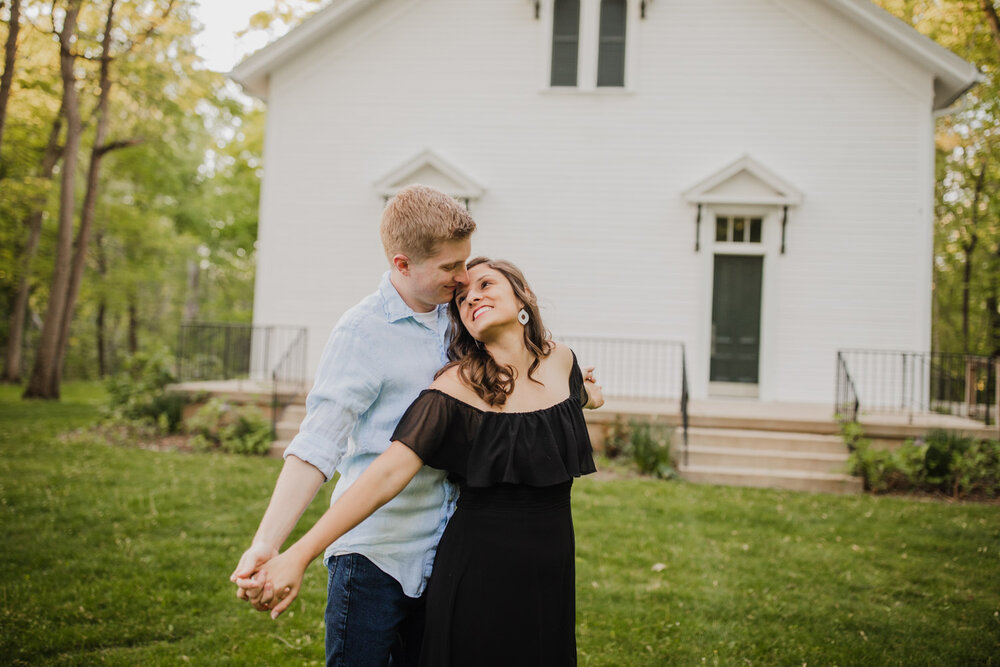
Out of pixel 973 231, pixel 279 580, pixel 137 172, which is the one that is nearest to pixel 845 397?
pixel 279 580

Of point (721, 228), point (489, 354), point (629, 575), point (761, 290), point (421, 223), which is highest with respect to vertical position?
point (721, 228)

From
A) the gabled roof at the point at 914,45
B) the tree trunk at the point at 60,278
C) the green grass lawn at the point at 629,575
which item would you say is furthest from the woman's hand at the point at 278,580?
the tree trunk at the point at 60,278

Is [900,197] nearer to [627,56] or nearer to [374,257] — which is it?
[627,56]

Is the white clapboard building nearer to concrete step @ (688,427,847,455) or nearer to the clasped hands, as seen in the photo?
concrete step @ (688,427,847,455)

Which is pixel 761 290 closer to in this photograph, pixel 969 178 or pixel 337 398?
pixel 337 398

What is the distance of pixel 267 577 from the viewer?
178 centimetres

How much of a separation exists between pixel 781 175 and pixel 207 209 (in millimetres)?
19983

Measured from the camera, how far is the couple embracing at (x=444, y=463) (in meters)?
2.06

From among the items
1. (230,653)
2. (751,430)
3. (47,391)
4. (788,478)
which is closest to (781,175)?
(751,430)

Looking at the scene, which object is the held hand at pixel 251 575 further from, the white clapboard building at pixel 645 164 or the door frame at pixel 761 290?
the door frame at pixel 761 290

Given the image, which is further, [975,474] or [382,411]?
[975,474]

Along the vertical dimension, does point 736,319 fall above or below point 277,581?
above

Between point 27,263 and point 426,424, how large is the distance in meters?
22.5

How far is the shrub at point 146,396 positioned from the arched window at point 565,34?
8155mm
